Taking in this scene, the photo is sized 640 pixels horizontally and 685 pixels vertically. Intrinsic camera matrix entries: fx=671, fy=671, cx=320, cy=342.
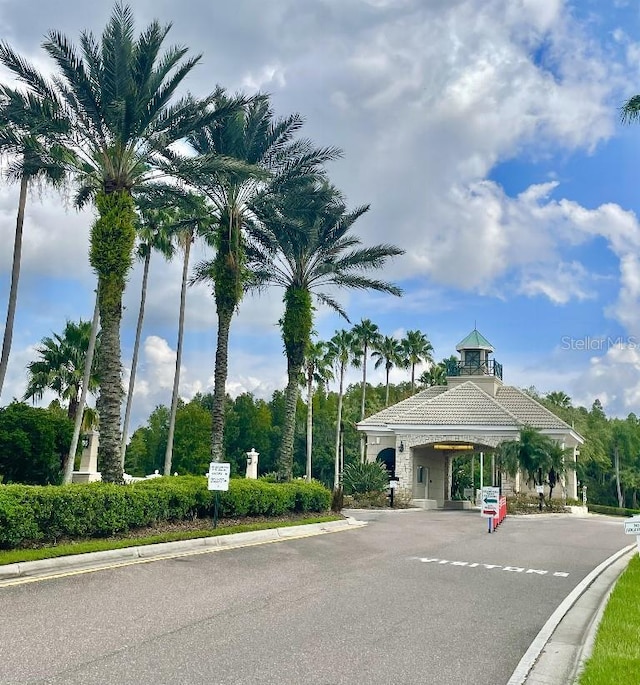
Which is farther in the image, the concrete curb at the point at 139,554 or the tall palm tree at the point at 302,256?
the tall palm tree at the point at 302,256

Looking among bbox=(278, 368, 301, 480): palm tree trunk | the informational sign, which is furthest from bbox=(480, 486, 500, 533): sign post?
bbox=(278, 368, 301, 480): palm tree trunk

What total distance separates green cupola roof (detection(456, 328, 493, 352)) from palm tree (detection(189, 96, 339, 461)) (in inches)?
1073

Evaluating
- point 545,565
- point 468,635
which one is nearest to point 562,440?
point 545,565

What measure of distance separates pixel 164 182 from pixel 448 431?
23.1 meters

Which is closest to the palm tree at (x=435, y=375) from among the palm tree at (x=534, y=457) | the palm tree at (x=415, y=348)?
the palm tree at (x=415, y=348)

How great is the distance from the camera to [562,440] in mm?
37469

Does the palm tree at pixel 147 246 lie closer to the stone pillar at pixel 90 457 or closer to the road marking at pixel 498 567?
the stone pillar at pixel 90 457

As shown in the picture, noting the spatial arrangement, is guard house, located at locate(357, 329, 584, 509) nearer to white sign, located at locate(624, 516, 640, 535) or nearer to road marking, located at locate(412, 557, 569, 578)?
road marking, located at locate(412, 557, 569, 578)

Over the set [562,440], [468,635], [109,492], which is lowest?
[468,635]

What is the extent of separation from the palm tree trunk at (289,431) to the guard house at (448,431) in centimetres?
1383

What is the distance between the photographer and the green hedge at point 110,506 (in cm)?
1159

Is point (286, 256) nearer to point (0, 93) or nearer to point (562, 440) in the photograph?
point (0, 93)

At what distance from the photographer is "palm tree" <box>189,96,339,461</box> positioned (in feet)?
72.0

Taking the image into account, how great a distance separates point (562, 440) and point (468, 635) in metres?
31.9
